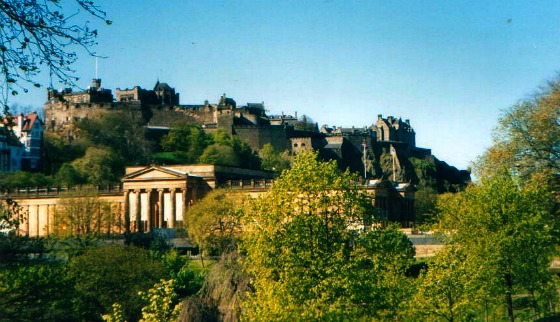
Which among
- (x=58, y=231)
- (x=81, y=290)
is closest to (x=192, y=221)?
(x=58, y=231)

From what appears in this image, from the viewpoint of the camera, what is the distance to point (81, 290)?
133 ft

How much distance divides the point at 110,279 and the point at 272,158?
310ft

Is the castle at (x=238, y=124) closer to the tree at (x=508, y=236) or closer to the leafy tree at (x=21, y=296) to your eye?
the tree at (x=508, y=236)

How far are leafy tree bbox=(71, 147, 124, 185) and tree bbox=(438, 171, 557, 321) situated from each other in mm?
82370

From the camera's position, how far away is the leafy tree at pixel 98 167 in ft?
376

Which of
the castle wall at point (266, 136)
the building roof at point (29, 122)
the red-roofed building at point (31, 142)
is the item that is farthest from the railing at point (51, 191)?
the castle wall at point (266, 136)

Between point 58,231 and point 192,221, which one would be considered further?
point 58,231

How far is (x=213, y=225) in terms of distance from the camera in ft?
226

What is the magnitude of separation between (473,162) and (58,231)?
49903mm

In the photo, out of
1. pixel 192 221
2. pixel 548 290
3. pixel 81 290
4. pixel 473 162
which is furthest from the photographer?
pixel 192 221

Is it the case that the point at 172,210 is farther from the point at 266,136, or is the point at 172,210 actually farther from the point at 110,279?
the point at 110,279

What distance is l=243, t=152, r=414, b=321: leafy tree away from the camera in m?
25.4

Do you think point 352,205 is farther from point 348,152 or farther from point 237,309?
point 348,152

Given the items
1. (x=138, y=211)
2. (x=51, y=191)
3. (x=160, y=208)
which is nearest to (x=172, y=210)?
(x=160, y=208)
